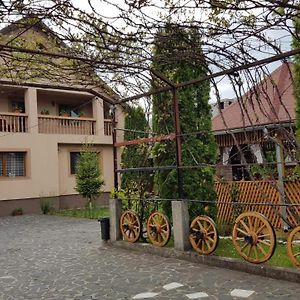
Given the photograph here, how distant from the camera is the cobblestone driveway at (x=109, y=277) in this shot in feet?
16.8

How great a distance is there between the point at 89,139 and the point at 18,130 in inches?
135

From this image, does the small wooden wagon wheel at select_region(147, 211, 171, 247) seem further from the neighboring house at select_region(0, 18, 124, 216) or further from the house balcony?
the house balcony

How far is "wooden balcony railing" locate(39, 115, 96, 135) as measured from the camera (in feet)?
61.9

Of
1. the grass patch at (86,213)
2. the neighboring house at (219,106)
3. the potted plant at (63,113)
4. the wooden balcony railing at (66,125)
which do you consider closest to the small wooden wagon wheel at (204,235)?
the neighboring house at (219,106)

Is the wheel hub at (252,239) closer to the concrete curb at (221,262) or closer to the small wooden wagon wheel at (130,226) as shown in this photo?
the concrete curb at (221,262)

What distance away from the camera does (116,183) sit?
9031mm

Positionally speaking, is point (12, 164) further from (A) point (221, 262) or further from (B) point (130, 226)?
(A) point (221, 262)

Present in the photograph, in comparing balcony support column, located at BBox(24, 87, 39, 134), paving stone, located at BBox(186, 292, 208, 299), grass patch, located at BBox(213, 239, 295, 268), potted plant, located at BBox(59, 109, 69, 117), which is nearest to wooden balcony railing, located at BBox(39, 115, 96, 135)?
balcony support column, located at BBox(24, 87, 39, 134)

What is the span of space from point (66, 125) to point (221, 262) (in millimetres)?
14572

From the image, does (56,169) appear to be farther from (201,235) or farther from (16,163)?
(201,235)

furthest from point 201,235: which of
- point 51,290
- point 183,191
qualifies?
point 51,290

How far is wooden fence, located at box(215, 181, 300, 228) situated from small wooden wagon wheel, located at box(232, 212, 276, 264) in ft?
9.72

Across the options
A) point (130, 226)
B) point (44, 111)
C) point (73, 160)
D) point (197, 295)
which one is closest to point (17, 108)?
point (44, 111)

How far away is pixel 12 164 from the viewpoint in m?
17.8
